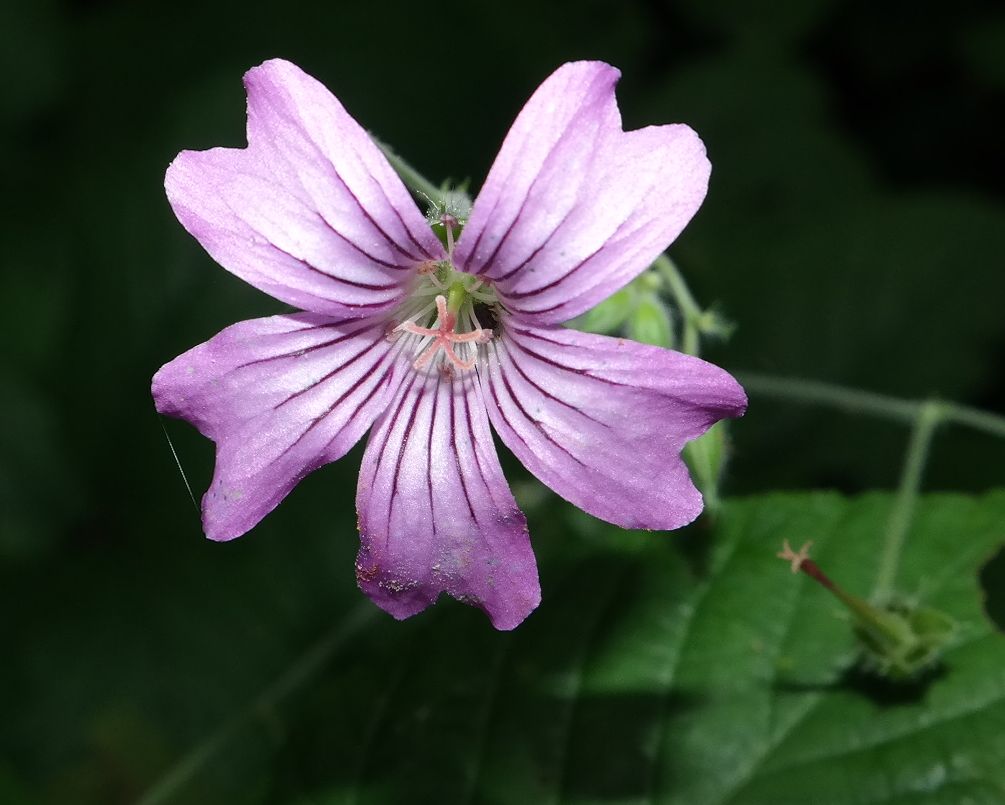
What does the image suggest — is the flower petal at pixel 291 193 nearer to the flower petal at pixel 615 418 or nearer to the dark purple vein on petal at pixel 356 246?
the dark purple vein on petal at pixel 356 246

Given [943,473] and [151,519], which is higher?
[151,519]

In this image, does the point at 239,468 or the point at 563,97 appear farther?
the point at 239,468

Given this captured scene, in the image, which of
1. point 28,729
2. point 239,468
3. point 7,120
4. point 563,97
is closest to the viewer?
point 563,97

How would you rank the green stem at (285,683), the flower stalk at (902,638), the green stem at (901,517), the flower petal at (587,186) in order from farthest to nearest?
the green stem at (285,683)
the green stem at (901,517)
the flower stalk at (902,638)
the flower petal at (587,186)

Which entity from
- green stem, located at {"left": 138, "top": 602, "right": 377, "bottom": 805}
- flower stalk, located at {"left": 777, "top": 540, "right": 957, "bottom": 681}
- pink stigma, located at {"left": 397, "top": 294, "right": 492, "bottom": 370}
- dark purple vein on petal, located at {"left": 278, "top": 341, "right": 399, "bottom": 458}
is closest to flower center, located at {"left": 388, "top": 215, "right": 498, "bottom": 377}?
pink stigma, located at {"left": 397, "top": 294, "right": 492, "bottom": 370}

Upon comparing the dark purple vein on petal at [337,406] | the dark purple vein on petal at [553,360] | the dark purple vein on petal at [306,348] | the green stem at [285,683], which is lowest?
the green stem at [285,683]

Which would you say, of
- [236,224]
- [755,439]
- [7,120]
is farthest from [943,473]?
[7,120]

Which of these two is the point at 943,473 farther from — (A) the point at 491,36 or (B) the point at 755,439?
(A) the point at 491,36

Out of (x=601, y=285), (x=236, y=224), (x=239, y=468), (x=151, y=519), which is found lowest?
(x=151, y=519)

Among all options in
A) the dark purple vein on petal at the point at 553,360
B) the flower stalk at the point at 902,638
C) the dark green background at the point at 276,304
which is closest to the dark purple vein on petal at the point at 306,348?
the dark purple vein on petal at the point at 553,360
